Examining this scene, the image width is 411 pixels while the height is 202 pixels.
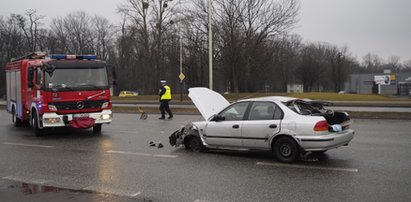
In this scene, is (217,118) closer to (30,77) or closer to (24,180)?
(24,180)

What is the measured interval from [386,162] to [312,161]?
1.47 m

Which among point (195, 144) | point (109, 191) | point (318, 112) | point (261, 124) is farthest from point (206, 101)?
point (109, 191)

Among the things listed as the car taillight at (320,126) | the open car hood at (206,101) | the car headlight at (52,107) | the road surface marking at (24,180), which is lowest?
the road surface marking at (24,180)

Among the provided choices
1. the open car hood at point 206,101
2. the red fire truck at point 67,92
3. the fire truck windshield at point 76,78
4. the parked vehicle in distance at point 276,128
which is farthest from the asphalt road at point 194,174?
the fire truck windshield at point 76,78

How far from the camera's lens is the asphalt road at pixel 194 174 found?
236 inches

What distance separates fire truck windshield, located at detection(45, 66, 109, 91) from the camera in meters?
12.6

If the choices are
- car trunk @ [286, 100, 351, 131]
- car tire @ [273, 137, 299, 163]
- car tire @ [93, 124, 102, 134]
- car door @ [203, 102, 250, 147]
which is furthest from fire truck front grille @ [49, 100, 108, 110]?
car trunk @ [286, 100, 351, 131]

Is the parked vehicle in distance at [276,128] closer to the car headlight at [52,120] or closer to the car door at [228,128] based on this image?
the car door at [228,128]

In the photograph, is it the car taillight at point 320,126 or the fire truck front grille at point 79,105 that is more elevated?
the fire truck front grille at point 79,105

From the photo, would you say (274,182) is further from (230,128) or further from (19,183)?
(19,183)

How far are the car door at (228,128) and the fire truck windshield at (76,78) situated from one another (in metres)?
5.36

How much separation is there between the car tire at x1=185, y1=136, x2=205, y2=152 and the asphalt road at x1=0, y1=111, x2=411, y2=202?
10.2 inches

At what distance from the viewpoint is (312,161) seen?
327 inches

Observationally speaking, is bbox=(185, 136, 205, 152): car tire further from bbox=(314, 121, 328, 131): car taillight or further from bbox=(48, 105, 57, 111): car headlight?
bbox=(48, 105, 57, 111): car headlight
